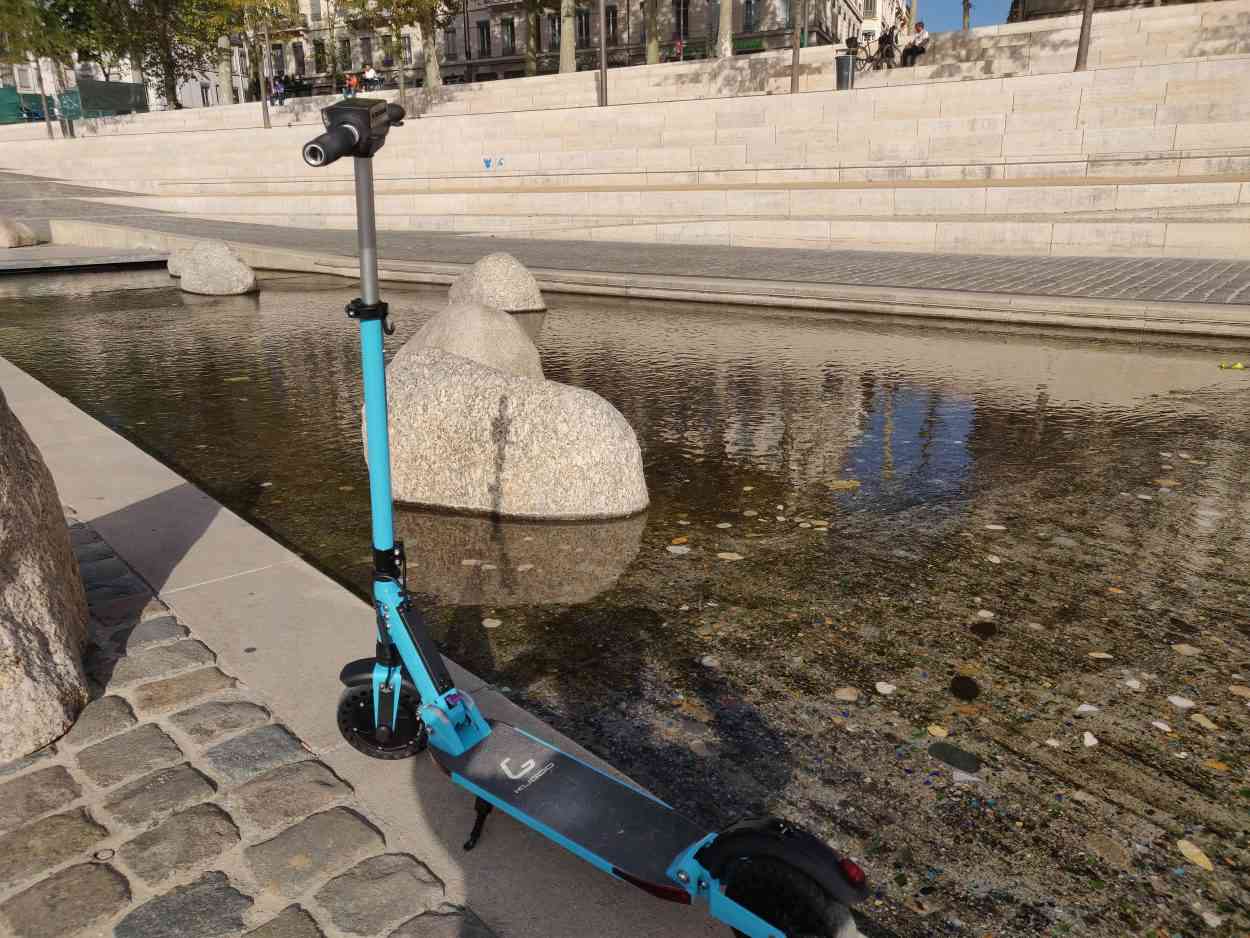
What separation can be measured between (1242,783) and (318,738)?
10.3 feet

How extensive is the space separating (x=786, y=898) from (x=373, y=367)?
1732mm

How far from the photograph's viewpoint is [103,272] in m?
19.5

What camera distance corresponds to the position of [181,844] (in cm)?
263

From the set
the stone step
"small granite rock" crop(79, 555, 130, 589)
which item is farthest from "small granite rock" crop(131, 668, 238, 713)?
the stone step

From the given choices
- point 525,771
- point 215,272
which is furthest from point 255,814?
point 215,272

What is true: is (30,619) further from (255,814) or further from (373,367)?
(373,367)

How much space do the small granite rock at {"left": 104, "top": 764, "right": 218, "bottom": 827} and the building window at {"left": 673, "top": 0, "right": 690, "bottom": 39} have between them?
214 feet

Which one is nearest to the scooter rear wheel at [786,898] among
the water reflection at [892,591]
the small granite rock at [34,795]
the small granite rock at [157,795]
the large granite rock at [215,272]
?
the water reflection at [892,591]

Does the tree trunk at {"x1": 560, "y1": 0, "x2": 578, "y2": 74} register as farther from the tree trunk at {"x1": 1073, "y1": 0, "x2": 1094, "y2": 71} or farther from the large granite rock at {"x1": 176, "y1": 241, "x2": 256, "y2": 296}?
the large granite rock at {"x1": 176, "y1": 241, "x2": 256, "y2": 296}

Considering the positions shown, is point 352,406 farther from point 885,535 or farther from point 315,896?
point 315,896

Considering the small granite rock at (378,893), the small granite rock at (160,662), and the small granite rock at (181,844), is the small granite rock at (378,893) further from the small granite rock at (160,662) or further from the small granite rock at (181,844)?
the small granite rock at (160,662)

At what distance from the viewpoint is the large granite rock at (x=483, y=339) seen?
25.8 feet

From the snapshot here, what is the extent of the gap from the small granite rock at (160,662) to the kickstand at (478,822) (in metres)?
1.59

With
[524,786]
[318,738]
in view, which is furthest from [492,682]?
[524,786]
